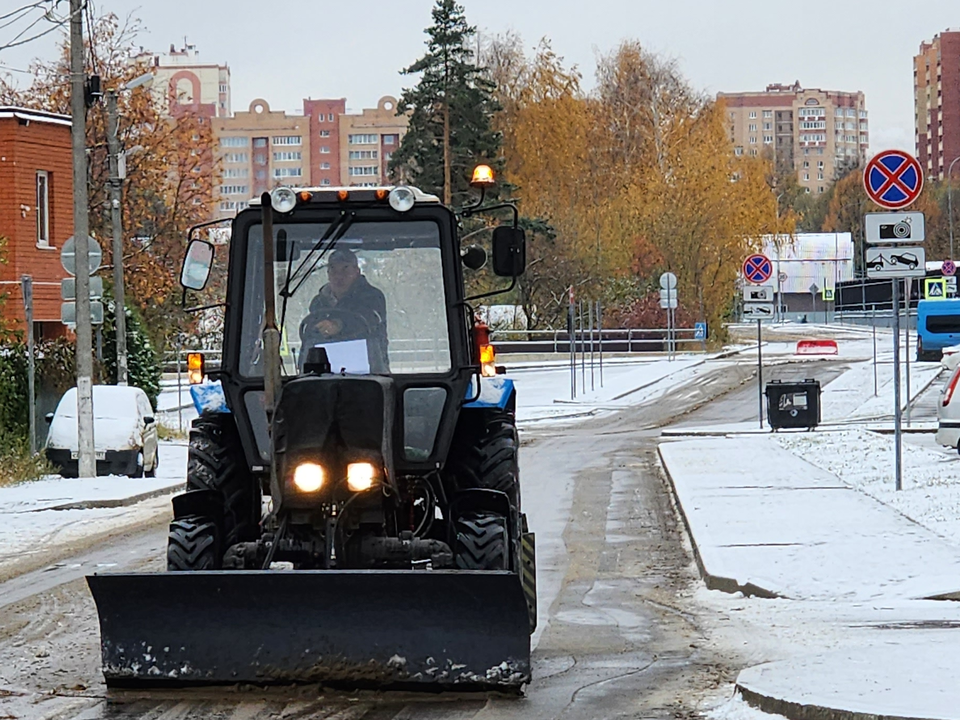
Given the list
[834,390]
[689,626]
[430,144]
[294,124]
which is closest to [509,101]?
[430,144]

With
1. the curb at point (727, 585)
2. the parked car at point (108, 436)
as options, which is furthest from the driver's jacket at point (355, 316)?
the parked car at point (108, 436)

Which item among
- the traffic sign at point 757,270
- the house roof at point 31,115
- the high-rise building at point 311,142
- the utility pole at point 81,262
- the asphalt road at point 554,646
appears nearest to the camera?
the asphalt road at point 554,646

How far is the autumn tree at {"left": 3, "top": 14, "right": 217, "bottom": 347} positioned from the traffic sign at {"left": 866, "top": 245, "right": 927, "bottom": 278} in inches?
1128

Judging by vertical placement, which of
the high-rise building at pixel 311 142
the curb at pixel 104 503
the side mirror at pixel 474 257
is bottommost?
the curb at pixel 104 503

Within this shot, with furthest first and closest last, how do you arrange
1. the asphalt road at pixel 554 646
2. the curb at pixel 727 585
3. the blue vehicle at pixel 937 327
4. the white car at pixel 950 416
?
the blue vehicle at pixel 937 327 < the white car at pixel 950 416 < the curb at pixel 727 585 < the asphalt road at pixel 554 646

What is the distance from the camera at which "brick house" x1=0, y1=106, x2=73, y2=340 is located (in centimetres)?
3675

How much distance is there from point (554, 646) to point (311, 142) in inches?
6834

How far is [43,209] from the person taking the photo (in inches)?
1508

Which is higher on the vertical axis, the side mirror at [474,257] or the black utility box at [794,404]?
the side mirror at [474,257]

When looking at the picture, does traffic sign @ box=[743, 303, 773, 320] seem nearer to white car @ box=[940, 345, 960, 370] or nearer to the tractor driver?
white car @ box=[940, 345, 960, 370]

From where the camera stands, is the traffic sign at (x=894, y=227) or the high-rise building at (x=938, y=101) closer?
the traffic sign at (x=894, y=227)

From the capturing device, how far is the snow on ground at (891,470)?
1423cm

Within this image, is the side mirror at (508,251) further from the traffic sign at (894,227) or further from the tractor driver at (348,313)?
the traffic sign at (894,227)

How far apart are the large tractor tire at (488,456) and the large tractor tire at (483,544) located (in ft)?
1.89
